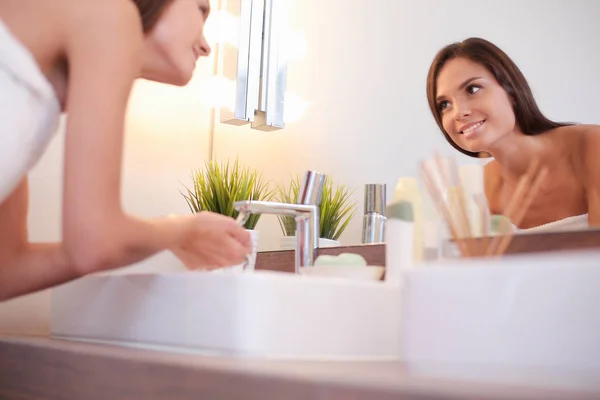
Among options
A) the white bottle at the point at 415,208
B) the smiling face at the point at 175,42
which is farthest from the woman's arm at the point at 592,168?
the smiling face at the point at 175,42

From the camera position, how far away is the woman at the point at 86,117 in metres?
0.72

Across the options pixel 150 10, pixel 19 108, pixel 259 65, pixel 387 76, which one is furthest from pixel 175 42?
pixel 259 65

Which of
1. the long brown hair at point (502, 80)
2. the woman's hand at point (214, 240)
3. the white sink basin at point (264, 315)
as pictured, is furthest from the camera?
the long brown hair at point (502, 80)

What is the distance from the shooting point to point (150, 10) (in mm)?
892

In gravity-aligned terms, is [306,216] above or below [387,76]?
below

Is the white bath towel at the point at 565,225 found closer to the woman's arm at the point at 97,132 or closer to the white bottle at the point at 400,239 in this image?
the white bottle at the point at 400,239

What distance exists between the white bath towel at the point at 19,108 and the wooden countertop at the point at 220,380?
227 mm

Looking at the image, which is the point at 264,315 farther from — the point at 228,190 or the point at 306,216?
the point at 228,190

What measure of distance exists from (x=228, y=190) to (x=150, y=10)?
0.75 meters

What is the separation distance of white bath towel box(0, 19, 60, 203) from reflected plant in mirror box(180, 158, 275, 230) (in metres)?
0.77

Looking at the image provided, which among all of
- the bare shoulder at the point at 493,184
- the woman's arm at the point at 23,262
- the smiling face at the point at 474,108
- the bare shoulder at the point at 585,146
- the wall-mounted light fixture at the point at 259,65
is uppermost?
the wall-mounted light fixture at the point at 259,65

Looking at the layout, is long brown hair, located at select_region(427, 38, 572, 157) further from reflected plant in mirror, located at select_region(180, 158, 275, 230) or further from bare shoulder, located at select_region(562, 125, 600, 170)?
reflected plant in mirror, located at select_region(180, 158, 275, 230)

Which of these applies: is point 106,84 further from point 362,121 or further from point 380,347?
point 362,121

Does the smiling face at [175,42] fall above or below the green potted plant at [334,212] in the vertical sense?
above
